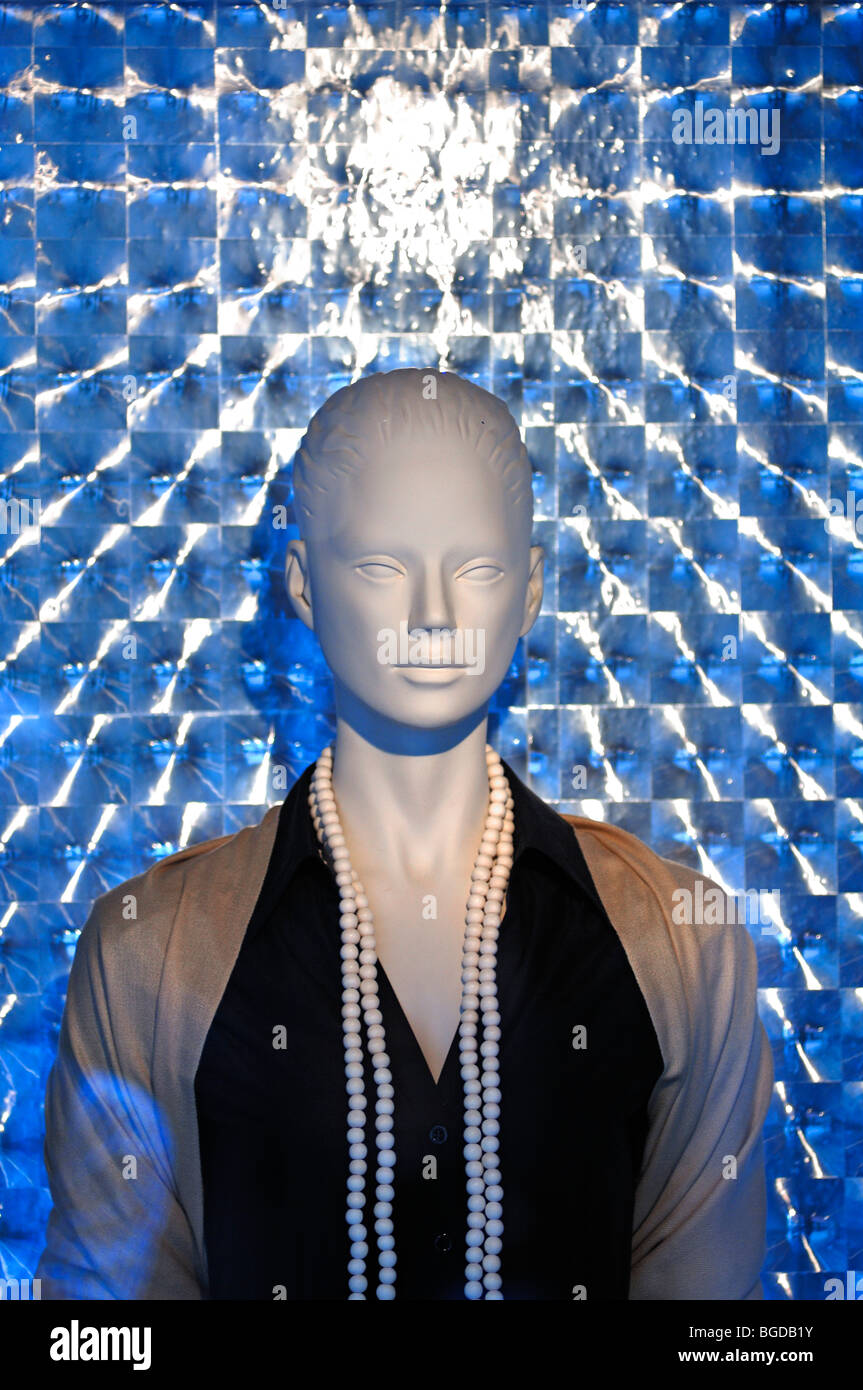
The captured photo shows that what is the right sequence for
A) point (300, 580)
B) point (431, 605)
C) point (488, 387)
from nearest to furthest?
point (431, 605), point (300, 580), point (488, 387)

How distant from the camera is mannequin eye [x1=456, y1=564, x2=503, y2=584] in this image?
1899 millimetres

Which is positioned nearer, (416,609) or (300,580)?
(416,609)

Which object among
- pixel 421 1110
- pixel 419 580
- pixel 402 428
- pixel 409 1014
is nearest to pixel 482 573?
pixel 419 580

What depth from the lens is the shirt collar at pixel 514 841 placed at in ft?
6.46

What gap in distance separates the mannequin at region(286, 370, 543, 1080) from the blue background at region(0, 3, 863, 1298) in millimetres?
530

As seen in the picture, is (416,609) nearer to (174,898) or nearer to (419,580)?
(419,580)

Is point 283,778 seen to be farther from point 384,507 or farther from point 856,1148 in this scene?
point 856,1148

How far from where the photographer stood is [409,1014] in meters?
1.94

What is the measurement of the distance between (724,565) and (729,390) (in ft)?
1.01

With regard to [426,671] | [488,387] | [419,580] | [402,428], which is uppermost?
Answer: [488,387]

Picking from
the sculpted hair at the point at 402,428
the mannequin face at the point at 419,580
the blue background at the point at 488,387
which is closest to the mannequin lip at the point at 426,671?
the mannequin face at the point at 419,580

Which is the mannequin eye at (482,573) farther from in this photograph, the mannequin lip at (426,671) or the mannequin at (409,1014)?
the mannequin lip at (426,671)

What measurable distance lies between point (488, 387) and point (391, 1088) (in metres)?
1.25

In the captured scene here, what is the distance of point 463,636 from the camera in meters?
1.87
